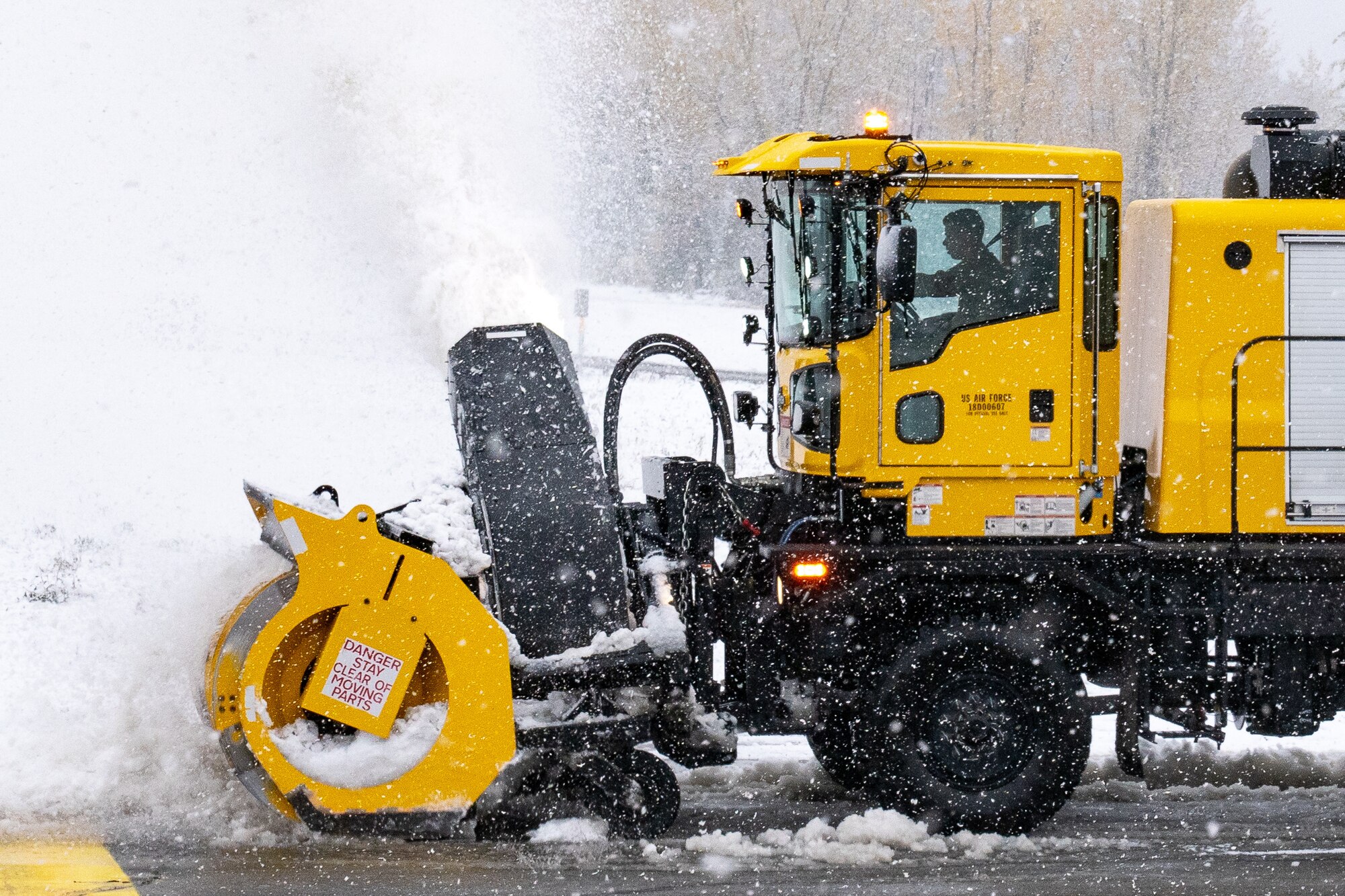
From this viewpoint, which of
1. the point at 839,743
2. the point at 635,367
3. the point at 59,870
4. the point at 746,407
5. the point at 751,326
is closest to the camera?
the point at 59,870

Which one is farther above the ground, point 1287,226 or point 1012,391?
point 1287,226

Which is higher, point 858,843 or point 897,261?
point 897,261

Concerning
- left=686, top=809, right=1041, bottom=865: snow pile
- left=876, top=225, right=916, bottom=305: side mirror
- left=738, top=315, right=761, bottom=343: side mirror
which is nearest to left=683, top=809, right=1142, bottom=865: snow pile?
left=686, top=809, right=1041, bottom=865: snow pile

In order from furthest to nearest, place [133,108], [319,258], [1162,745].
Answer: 1. [133,108]
2. [319,258]
3. [1162,745]

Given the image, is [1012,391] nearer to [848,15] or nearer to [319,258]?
[319,258]

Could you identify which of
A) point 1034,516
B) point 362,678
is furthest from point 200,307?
point 1034,516

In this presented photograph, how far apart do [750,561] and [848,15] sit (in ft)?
100

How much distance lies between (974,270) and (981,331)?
261 mm

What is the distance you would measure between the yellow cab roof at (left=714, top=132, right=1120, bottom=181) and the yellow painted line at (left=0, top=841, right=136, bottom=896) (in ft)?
12.6

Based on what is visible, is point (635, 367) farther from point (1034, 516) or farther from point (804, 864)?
point (804, 864)

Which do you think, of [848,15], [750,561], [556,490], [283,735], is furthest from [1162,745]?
[848,15]

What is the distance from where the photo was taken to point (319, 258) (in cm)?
2908

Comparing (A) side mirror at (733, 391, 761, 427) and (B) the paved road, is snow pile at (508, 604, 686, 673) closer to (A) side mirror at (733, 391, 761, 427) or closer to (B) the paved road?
(B) the paved road

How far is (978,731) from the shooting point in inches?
220
